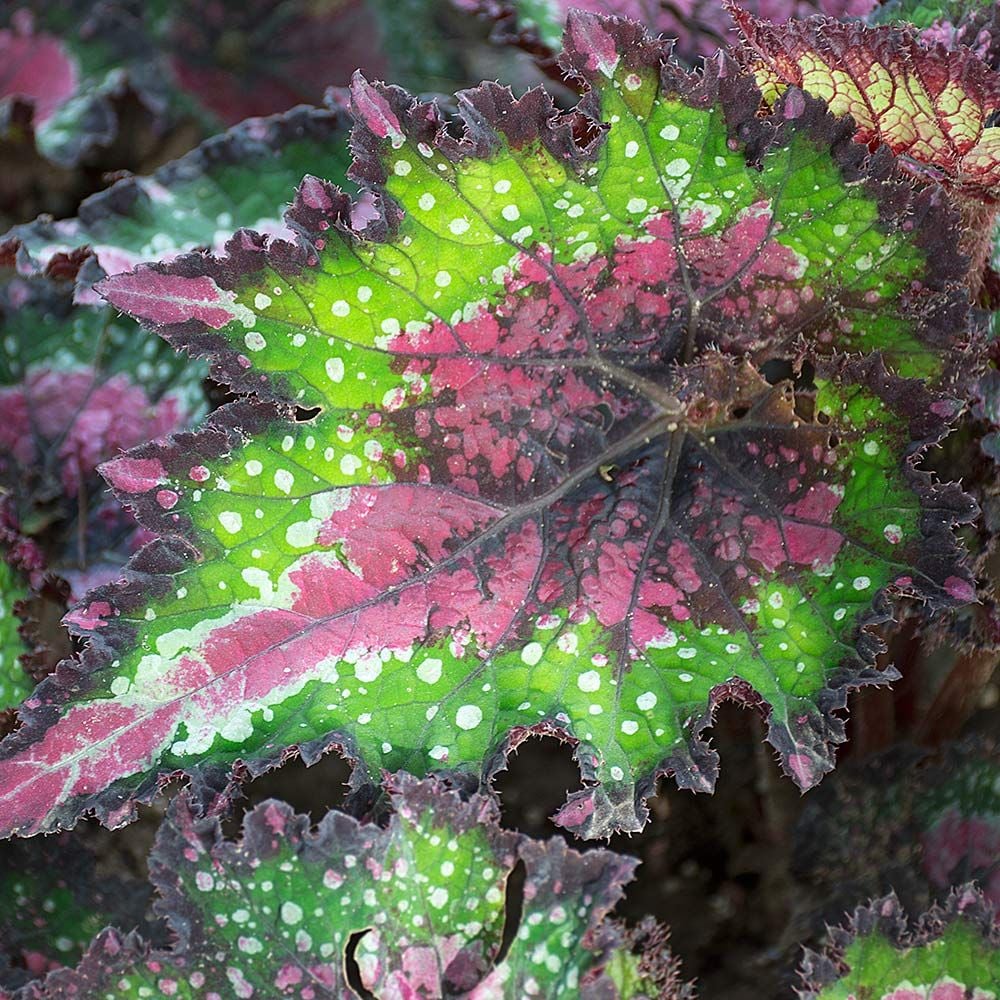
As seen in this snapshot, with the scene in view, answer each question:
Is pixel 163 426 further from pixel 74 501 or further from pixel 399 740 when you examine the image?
pixel 399 740


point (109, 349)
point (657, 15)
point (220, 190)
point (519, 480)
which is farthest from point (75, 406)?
point (657, 15)

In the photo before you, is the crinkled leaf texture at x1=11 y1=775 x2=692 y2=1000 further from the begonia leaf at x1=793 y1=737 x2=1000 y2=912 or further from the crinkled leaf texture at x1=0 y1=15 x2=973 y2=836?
the begonia leaf at x1=793 y1=737 x2=1000 y2=912

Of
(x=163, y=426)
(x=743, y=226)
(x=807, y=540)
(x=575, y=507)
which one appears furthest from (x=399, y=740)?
(x=163, y=426)

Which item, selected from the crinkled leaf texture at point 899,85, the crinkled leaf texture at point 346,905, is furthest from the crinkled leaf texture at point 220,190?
the crinkled leaf texture at point 346,905

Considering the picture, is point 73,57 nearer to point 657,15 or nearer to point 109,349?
point 109,349

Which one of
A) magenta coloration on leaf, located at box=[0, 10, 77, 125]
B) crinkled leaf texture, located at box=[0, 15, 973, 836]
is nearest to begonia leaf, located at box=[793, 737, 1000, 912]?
crinkled leaf texture, located at box=[0, 15, 973, 836]
